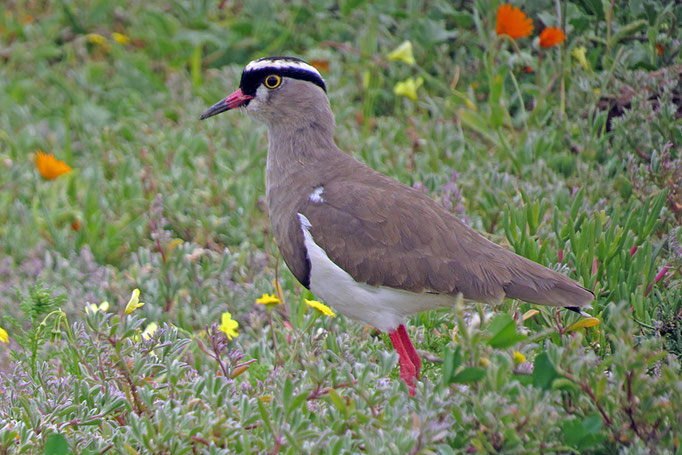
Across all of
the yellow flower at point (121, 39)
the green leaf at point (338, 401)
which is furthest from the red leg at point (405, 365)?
the yellow flower at point (121, 39)

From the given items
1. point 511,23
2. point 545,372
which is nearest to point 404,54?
point 511,23

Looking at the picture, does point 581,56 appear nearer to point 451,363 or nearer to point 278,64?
point 278,64

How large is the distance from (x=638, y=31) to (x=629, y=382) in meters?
3.55

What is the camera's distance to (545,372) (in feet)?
9.00

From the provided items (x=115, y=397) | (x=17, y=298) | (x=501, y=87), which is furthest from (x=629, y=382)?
(x=17, y=298)

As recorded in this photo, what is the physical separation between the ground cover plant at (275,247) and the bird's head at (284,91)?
33.5 inches

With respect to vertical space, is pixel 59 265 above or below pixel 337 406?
below

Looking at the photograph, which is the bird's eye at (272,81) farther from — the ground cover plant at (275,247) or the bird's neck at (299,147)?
the ground cover plant at (275,247)

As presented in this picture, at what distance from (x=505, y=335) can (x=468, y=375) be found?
0.66 ft

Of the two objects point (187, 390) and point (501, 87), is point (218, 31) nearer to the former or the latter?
point (501, 87)

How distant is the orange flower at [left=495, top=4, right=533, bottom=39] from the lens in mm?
5102

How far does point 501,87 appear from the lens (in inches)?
221

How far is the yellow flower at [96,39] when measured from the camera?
773 centimetres

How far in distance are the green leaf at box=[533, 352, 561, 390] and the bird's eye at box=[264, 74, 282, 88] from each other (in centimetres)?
213
